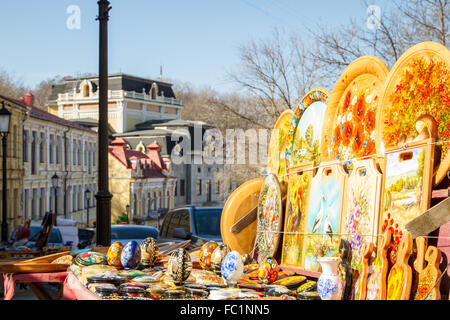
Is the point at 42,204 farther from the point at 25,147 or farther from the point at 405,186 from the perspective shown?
the point at 405,186

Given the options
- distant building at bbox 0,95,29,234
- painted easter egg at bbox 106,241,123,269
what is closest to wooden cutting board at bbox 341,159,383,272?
painted easter egg at bbox 106,241,123,269

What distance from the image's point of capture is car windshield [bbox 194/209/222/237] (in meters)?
9.09

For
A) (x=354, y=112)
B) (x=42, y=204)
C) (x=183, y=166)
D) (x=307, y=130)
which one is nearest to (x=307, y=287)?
(x=354, y=112)

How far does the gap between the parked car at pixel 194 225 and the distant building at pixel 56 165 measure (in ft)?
56.6

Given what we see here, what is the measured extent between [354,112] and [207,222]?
5446 mm

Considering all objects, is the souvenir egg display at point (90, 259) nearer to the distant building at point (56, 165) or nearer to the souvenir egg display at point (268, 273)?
the souvenir egg display at point (268, 273)

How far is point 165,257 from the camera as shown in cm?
600

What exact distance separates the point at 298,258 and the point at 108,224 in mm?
2805

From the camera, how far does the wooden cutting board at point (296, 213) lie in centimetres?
467

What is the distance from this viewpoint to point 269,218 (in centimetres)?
530

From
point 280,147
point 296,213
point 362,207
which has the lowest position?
point 296,213

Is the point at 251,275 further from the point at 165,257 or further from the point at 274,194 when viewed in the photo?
the point at 165,257
